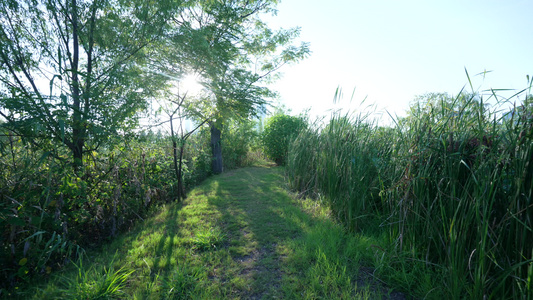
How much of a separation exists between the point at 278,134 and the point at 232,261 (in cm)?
810

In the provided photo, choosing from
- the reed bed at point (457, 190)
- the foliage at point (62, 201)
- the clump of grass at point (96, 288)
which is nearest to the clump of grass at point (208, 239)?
the clump of grass at point (96, 288)

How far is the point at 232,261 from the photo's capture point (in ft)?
7.84

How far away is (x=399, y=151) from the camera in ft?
8.30

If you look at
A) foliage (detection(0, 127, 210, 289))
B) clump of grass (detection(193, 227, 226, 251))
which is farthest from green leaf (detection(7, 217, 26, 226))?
clump of grass (detection(193, 227, 226, 251))

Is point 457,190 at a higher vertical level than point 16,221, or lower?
higher

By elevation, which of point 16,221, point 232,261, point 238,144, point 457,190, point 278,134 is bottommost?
point 232,261

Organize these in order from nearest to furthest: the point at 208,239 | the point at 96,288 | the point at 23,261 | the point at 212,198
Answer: the point at 96,288
the point at 23,261
the point at 208,239
the point at 212,198

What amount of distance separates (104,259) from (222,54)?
3857 mm

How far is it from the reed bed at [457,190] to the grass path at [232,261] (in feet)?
1.48

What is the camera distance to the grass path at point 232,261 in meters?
1.88

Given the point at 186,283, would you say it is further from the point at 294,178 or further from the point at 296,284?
the point at 294,178

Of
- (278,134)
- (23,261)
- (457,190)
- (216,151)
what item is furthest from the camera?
(278,134)

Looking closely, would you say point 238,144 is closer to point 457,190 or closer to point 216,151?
point 216,151

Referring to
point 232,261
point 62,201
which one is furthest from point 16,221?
point 232,261
